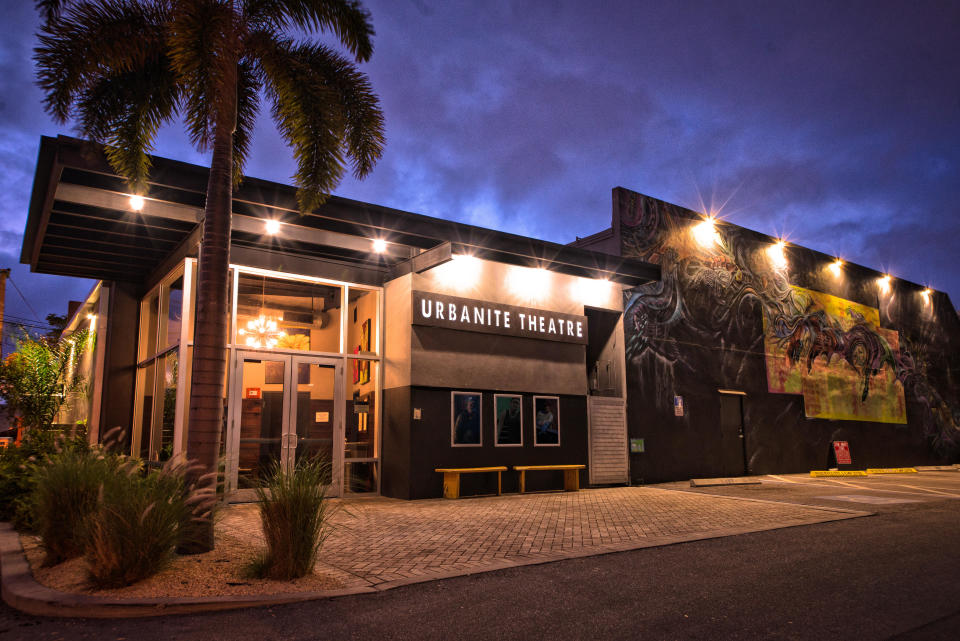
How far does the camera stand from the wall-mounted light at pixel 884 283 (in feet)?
87.6

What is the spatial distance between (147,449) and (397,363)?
554 centimetres

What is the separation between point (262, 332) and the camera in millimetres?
12430

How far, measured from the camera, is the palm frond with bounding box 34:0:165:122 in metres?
7.39

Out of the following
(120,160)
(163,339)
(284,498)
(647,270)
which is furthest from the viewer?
(647,270)

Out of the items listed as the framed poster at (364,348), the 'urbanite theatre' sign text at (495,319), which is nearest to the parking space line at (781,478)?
the 'urbanite theatre' sign text at (495,319)

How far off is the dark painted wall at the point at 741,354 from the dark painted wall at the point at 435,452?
3568 mm

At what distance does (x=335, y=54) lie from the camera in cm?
901

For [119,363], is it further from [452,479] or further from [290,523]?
[290,523]

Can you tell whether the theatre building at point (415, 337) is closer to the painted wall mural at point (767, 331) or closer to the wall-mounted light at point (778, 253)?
the painted wall mural at point (767, 331)

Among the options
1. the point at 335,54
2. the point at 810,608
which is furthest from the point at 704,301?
the point at 810,608

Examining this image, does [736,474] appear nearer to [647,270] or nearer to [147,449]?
[647,270]

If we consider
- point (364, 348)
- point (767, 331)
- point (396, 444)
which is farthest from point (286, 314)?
point (767, 331)

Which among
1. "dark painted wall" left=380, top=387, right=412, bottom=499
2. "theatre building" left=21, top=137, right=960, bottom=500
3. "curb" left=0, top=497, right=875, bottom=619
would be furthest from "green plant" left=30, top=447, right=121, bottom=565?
"dark painted wall" left=380, top=387, right=412, bottom=499

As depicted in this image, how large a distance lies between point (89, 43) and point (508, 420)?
9833 millimetres
